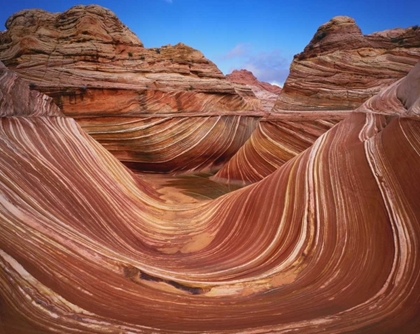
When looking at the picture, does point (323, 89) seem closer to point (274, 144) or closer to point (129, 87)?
point (274, 144)

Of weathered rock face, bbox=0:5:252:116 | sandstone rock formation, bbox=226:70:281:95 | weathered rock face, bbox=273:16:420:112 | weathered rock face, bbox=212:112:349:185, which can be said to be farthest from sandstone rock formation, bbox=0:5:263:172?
sandstone rock formation, bbox=226:70:281:95

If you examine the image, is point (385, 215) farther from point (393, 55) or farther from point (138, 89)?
point (138, 89)

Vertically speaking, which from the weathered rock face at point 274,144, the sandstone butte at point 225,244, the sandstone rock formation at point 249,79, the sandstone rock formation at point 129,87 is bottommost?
the sandstone butte at point 225,244

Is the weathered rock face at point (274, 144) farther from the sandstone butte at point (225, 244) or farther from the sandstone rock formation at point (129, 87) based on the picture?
the sandstone butte at point (225, 244)

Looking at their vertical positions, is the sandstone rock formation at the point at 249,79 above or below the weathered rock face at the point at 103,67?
above

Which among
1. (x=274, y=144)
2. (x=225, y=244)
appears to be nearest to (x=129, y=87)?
(x=274, y=144)

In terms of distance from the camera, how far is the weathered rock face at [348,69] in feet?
18.8

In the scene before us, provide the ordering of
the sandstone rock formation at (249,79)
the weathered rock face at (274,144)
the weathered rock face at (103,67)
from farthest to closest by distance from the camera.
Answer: the sandstone rock formation at (249,79) < the weathered rock face at (103,67) < the weathered rock face at (274,144)

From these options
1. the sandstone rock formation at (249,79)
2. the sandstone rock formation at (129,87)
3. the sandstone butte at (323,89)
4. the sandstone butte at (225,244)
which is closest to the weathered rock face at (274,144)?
the sandstone butte at (323,89)

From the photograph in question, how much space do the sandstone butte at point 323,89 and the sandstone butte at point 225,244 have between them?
193cm

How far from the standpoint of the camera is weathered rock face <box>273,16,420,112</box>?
5.73 meters

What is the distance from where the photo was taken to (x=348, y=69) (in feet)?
19.8

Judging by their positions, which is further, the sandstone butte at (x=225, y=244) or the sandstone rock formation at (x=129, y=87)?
the sandstone rock formation at (x=129, y=87)

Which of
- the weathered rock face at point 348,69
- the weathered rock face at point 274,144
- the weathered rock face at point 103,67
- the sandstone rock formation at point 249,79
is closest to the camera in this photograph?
the weathered rock face at point 274,144
